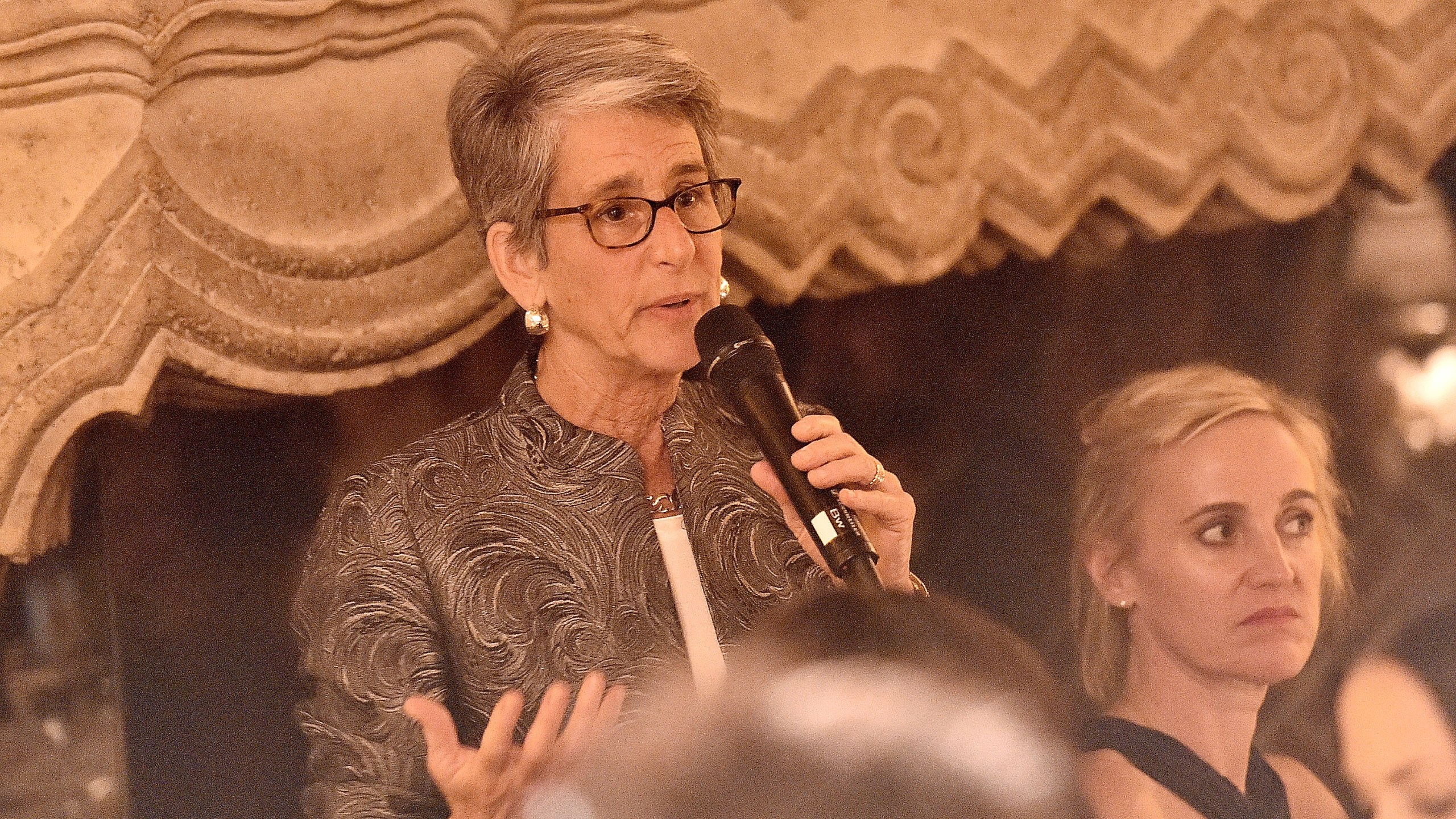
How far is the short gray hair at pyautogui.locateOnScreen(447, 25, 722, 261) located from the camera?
1.34m

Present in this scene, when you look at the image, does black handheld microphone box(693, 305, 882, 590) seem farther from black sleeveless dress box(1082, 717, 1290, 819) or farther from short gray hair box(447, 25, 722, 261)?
black sleeveless dress box(1082, 717, 1290, 819)

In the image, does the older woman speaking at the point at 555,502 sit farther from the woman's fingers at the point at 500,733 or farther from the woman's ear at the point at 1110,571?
the woman's ear at the point at 1110,571

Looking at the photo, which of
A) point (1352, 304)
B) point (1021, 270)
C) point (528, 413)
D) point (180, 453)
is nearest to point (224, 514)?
point (180, 453)

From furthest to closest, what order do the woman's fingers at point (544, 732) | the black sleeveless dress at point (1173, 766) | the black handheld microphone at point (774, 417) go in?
the black sleeveless dress at point (1173, 766) < the woman's fingers at point (544, 732) < the black handheld microphone at point (774, 417)

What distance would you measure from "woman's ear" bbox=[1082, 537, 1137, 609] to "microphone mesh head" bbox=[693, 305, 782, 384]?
579 mm

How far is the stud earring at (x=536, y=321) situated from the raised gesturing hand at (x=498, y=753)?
37 centimetres

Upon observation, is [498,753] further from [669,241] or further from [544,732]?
[669,241]

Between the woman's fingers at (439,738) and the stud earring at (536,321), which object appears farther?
the stud earring at (536,321)

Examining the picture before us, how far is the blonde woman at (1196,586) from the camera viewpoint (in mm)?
1562

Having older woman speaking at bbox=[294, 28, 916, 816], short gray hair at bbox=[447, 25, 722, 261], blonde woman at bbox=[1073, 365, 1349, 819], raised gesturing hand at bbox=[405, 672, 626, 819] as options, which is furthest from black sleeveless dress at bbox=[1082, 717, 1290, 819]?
short gray hair at bbox=[447, 25, 722, 261]

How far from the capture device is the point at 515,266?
1.40 m

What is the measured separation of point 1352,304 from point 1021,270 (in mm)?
468

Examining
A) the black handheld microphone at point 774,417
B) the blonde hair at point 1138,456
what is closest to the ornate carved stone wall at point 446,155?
the blonde hair at point 1138,456

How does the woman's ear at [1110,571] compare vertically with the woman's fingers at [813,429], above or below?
below
